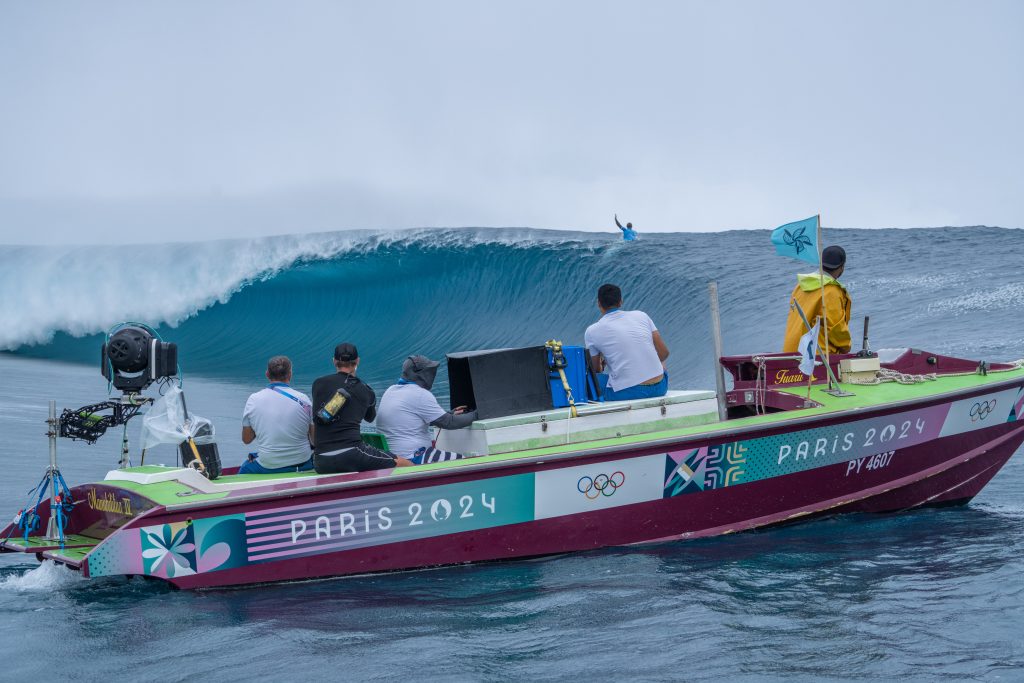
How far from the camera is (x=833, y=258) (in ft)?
24.3

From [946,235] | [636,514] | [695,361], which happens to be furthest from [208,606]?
[946,235]

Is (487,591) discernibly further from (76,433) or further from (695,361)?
(695,361)

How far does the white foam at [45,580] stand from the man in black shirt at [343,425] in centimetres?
155

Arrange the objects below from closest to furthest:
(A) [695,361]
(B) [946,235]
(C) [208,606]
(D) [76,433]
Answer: (C) [208,606] → (D) [76,433] → (A) [695,361] → (B) [946,235]

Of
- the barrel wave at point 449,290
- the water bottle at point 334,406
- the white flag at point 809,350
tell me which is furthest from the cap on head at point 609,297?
the barrel wave at point 449,290

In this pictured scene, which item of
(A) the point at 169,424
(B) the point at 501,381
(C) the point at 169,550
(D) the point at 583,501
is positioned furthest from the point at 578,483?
(A) the point at 169,424

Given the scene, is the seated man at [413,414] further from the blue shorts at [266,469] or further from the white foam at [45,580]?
the white foam at [45,580]

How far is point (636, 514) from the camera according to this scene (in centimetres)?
648

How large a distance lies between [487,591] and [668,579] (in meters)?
1.05

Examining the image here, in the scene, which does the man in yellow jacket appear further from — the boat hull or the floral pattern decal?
the floral pattern decal

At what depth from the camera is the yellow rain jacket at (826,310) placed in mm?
7367

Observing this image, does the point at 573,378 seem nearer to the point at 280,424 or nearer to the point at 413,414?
the point at 413,414

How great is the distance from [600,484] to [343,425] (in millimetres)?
1660

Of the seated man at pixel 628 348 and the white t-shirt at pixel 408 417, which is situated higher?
the seated man at pixel 628 348
